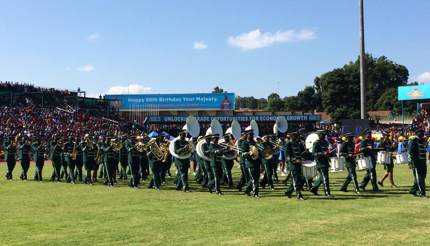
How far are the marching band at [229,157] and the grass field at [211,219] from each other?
1.98 feet

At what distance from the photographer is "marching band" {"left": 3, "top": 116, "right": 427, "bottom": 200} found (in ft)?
45.8

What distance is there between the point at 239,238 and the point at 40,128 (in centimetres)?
3685

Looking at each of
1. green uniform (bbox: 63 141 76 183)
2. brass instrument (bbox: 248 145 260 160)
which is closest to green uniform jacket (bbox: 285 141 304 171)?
brass instrument (bbox: 248 145 260 160)

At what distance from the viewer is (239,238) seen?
8.77 m

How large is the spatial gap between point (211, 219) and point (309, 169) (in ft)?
14.7

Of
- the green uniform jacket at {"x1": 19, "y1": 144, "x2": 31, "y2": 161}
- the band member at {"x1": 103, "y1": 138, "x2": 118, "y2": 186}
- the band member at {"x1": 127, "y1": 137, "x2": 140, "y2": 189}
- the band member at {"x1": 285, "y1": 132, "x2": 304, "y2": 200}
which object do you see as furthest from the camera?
the green uniform jacket at {"x1": 19, "y1": 144, "x2": 31, "y2": 161}

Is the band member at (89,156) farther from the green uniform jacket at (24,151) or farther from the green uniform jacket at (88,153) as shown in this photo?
the green uniform jacket at (24,151)

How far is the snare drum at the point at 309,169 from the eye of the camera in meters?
14.2

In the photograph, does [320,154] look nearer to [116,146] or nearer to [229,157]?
[229,157]

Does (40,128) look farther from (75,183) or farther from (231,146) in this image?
(231,146)

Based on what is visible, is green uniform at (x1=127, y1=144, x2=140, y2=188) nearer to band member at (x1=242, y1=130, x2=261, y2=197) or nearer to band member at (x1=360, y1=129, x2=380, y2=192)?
band member at (x1=242, y1=130, x2=261, y2=197)

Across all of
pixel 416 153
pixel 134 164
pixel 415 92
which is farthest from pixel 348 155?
pixel 415 92

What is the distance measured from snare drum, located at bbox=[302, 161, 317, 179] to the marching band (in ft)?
0.09

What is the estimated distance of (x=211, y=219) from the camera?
10.7m
